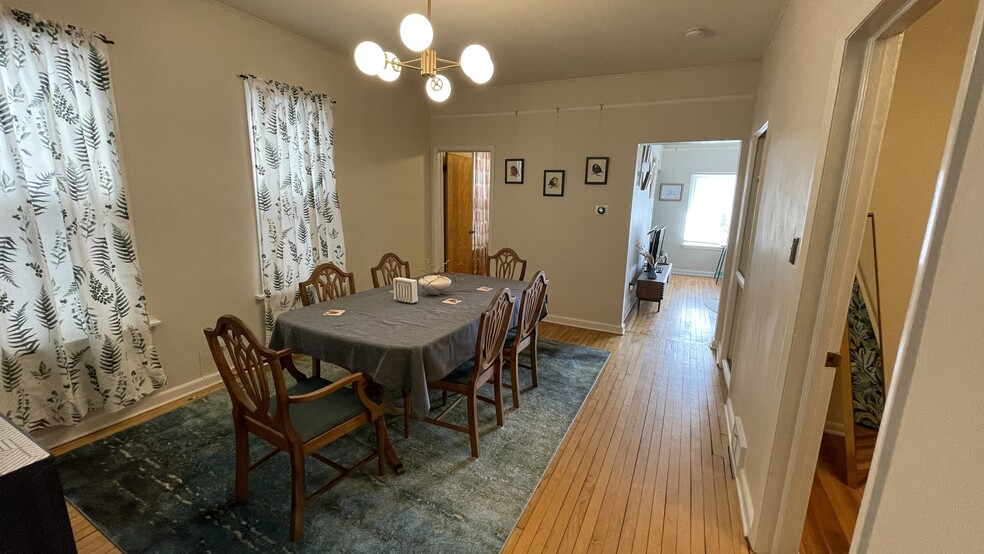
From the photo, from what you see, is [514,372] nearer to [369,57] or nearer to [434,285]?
[434,285]

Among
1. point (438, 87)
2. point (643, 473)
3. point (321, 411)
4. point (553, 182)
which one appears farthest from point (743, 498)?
point (553, 182)

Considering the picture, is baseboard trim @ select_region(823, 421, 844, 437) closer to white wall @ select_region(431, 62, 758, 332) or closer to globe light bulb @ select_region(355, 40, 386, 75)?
white wall @ select_region(431, 62, 758, 332)

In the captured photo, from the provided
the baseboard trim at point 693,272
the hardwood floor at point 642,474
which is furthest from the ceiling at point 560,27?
the baseboard trim at point 693,272

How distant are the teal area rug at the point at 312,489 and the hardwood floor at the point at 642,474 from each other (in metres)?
0.13

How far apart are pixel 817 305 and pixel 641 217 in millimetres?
3771

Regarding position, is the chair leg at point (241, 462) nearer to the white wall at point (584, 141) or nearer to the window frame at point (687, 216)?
the white wall at point (584, 141)

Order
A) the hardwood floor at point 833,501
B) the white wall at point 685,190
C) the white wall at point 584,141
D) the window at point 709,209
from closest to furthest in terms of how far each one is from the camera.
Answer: the hardwood floor at point 833,501 → the white wall at point 584,141 → the white wall at point 685,190 → the window at point 709,209

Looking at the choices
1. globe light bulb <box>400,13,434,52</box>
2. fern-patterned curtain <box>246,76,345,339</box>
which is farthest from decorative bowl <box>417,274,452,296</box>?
globe light bulb <box>400,13,434,52</box>

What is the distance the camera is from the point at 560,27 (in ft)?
9.35

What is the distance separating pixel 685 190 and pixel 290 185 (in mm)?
6890

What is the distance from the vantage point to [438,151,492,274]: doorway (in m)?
5.40

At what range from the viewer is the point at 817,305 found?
1.39 meters

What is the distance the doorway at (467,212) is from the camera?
5402 mm

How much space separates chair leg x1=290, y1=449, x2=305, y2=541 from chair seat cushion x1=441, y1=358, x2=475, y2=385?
789 millimetres
